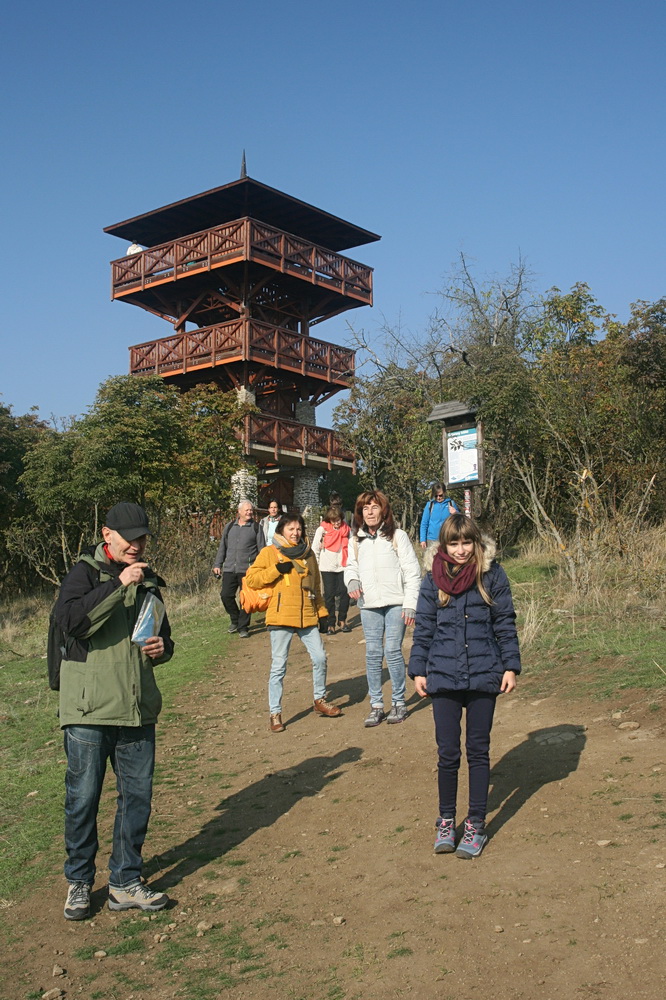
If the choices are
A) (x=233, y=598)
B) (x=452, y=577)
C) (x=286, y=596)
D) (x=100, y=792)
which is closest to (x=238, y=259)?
(x=233, y=598)

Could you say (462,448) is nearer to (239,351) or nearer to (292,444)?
(239,351)

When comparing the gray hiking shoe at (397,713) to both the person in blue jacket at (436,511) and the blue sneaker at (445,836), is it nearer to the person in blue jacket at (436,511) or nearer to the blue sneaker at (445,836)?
the blue sneaker at (445,836)

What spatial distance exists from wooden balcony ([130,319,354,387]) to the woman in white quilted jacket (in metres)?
23.2

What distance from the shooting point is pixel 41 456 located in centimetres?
2014

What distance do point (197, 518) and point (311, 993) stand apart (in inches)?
667

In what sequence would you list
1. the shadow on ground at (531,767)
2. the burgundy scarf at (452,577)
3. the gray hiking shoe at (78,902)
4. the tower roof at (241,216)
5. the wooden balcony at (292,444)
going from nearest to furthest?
the gray hiking shoe at (78,902) < the burgundy scarf at (452,577) < the shadow on ground at (531,767) < the wooden balcony at (292,444) < the tower roof at (241,216)

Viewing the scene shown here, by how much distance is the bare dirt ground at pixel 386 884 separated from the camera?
3.67m

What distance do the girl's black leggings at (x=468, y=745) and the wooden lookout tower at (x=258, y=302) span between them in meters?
24.9

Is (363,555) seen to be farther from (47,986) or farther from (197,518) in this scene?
(197,518)

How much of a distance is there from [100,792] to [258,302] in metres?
30.1

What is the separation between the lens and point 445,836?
4883 millimetres

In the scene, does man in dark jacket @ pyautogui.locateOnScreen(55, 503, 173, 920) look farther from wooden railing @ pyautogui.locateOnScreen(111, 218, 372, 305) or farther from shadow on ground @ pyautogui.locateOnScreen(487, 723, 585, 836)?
wooden railing @ pyautogui.locateOnScreen(111, 218, 372, 305)

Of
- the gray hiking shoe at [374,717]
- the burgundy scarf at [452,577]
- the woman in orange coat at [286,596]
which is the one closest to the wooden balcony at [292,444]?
the woman in orange coat at [286,596]

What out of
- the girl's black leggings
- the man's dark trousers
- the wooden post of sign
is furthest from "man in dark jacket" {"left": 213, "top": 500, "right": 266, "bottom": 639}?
the girl's black leggings
